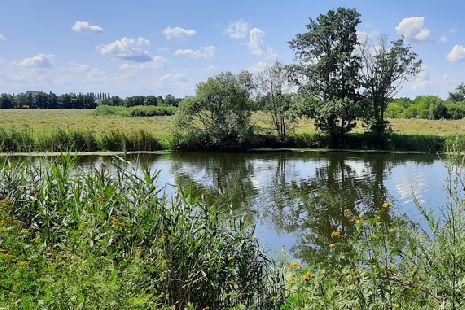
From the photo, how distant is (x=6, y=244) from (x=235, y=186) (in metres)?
16.3

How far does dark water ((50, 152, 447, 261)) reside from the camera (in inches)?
521

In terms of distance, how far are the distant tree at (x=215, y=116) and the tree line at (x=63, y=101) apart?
2734 inches

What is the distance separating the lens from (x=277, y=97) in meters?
40.0

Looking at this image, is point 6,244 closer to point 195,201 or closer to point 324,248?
point 195,201

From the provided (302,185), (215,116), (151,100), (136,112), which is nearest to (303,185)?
(302,185)

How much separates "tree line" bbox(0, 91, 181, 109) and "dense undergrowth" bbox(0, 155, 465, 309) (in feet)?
329

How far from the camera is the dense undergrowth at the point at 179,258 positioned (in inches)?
131

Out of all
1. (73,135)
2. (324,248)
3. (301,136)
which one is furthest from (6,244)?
(301,136)

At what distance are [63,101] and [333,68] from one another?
95.4 m

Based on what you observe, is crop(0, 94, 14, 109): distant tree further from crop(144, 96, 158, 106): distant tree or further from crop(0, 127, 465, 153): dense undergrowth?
crop(0, 127, 465, 153): dense undergrowth

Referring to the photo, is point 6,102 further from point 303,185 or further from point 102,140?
point 303,185

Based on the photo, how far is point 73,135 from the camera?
32.7 meters

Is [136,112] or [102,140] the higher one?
[136,112]

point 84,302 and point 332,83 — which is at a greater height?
point 332,83
